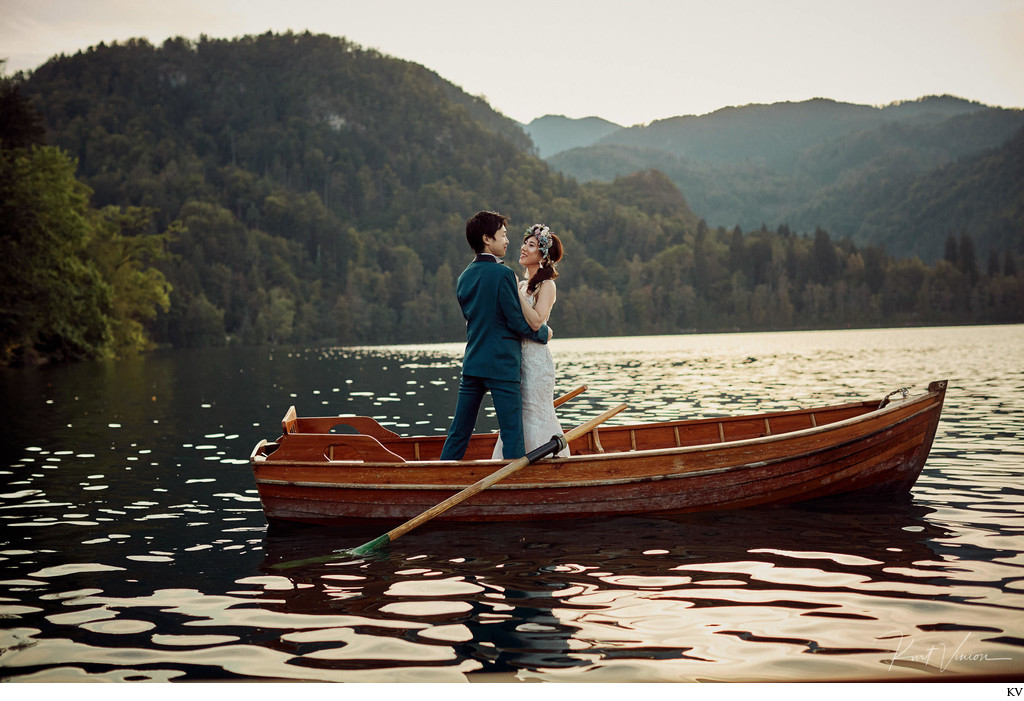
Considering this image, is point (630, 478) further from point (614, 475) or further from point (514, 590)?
point (514, 590)

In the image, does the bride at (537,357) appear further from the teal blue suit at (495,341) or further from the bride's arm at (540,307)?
the teal blue suit at (495,341)

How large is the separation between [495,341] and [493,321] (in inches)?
7.9

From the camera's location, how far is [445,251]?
605 feet

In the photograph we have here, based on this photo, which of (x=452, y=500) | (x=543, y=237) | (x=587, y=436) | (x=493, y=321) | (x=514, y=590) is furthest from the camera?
(x=587, y=436)

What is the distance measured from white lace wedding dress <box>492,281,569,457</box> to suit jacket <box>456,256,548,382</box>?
207 millimetres

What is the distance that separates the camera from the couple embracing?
8250 millimetres

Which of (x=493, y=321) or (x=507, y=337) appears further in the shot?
(x=507, y=337)

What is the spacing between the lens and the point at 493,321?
834cm

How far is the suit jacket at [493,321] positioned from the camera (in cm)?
823

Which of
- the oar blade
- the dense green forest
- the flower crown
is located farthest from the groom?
the dense green forest

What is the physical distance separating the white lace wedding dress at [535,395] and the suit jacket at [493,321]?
0.21 m

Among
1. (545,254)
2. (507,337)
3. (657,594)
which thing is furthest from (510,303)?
(657,594)

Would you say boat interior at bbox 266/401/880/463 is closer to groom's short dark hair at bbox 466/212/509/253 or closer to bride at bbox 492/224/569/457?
bride at bbox 492/224/569/457
